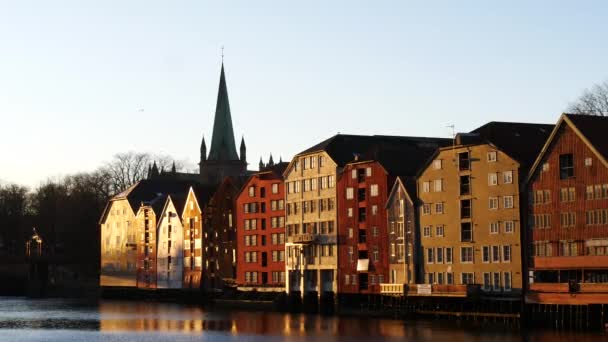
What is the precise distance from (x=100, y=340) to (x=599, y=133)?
4596 cm

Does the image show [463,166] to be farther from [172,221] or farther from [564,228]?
[172,221]

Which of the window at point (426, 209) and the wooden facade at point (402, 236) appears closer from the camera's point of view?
the window at point (426, 209)

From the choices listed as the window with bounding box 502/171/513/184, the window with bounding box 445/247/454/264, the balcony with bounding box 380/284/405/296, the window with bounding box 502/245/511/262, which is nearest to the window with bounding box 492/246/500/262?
the window with bounding box 502/245/511/262

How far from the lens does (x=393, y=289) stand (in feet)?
382

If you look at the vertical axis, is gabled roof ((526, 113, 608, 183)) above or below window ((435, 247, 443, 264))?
above

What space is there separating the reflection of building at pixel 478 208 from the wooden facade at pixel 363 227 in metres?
7.57

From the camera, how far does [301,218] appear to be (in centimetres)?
14050

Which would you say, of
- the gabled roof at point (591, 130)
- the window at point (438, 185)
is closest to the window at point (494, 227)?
the window at point (438, 185)

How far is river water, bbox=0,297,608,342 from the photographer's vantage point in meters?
91.4

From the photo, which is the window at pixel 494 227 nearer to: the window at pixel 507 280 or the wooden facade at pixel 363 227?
the window at pixel 507 280

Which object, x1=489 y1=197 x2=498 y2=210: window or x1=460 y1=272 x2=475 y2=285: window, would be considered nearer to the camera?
x1=489 y1=197 x2=498 y2=210: window

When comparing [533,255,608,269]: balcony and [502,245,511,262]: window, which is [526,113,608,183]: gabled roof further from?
[502,245,511,262]: window

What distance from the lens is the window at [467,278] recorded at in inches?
4279

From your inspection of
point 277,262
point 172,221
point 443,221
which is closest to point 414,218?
point 443,221
